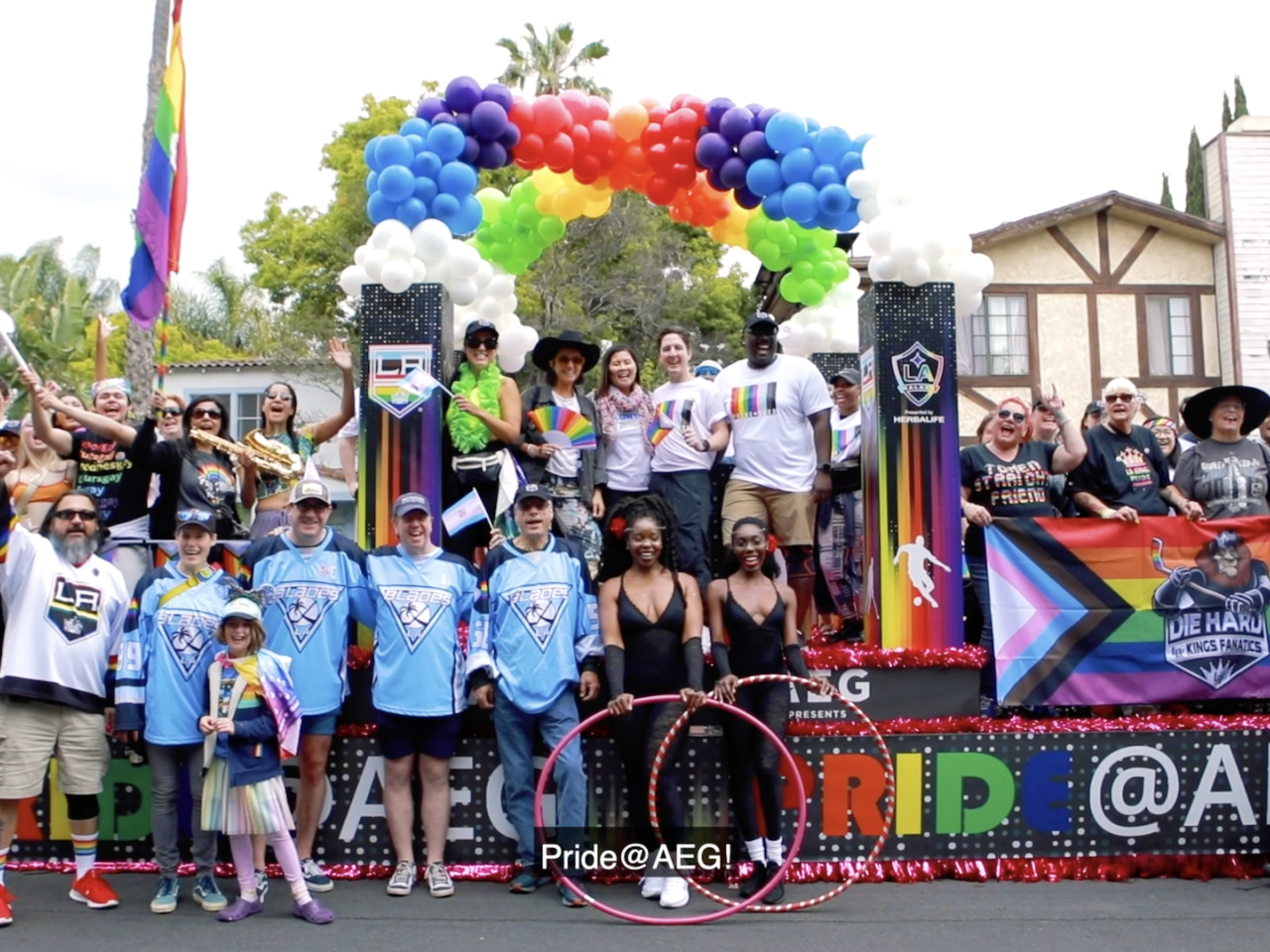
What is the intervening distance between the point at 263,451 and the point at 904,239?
3.88 meters

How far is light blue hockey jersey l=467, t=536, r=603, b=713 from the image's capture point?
6.14 m

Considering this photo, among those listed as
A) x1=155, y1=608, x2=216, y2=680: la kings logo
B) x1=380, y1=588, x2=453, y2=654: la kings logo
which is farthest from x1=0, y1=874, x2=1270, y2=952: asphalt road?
x1=380, y1=588, x2=453, y2=654: la kings logo

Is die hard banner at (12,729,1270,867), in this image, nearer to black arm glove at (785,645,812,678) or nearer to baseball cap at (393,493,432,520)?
black arm glove at (785,645,812,678)

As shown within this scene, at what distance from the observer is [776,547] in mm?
7574

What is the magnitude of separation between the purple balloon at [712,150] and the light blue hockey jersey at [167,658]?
4097mm

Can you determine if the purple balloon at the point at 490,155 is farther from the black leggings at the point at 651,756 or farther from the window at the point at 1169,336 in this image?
the window at the point at 1169,336

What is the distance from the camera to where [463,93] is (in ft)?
25.9

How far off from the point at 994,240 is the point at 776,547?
15320 millimetres

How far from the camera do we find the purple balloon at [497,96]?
794cm

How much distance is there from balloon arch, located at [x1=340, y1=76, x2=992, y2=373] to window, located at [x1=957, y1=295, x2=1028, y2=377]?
44.3 feet

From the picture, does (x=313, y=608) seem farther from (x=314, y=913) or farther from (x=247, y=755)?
(x=314, y=913)

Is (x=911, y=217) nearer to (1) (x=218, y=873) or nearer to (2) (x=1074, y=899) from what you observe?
(2) (x=1074, y=899)

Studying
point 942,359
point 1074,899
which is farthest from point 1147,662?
point 942,359

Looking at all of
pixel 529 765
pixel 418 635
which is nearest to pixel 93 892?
pixel 418 635
